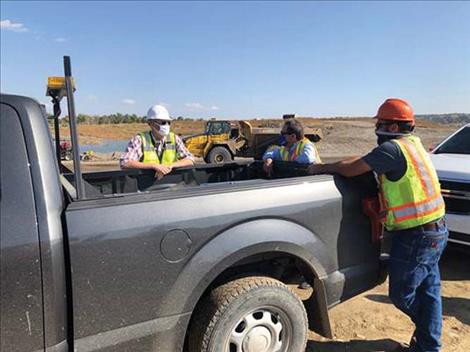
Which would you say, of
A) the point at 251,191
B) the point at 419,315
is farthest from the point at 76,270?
the point at 419,315

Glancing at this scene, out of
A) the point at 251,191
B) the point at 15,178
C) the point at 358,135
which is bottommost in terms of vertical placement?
the point at 358,135

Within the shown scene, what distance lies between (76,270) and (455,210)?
421 centimetres

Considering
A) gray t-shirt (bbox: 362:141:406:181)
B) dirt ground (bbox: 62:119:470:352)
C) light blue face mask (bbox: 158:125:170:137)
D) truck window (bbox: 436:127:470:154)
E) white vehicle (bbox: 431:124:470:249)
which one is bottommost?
dirt ground (bbox: 62:119:470:352)

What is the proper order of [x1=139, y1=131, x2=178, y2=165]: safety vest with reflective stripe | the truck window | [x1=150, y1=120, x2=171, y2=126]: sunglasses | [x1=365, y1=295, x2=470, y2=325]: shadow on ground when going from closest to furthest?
[x1=365, y1=295, x2=470, y2=325]: shadow on ground
[x1=150, y1=120, x2=171, y2=126]: sunglasses
[x1=139, y1=131, x2=178, y2=165]: safety vest with reflective stripe
the truck window

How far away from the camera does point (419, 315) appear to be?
3.21 metres

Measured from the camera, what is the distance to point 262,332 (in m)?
2.68

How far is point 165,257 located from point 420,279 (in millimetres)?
1856

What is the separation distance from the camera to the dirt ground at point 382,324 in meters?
3.45

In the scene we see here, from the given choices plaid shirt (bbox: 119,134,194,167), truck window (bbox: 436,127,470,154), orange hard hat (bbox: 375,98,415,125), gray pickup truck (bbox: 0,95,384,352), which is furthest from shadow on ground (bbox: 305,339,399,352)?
truck window (bbox: 436,127,470,154)

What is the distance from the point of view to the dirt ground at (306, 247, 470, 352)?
3.45m

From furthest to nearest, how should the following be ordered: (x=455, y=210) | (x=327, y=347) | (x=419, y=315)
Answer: (x=455, y=210) < (x=327, y=347) < (x=419, y=315)

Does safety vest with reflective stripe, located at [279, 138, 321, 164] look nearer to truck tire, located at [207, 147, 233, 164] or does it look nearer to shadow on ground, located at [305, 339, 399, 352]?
shadow on ground, located at [305, 339, 399, 352]

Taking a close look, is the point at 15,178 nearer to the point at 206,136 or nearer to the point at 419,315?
the point at 419,315

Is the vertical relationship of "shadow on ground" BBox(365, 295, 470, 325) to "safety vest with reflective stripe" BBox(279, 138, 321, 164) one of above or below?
below
